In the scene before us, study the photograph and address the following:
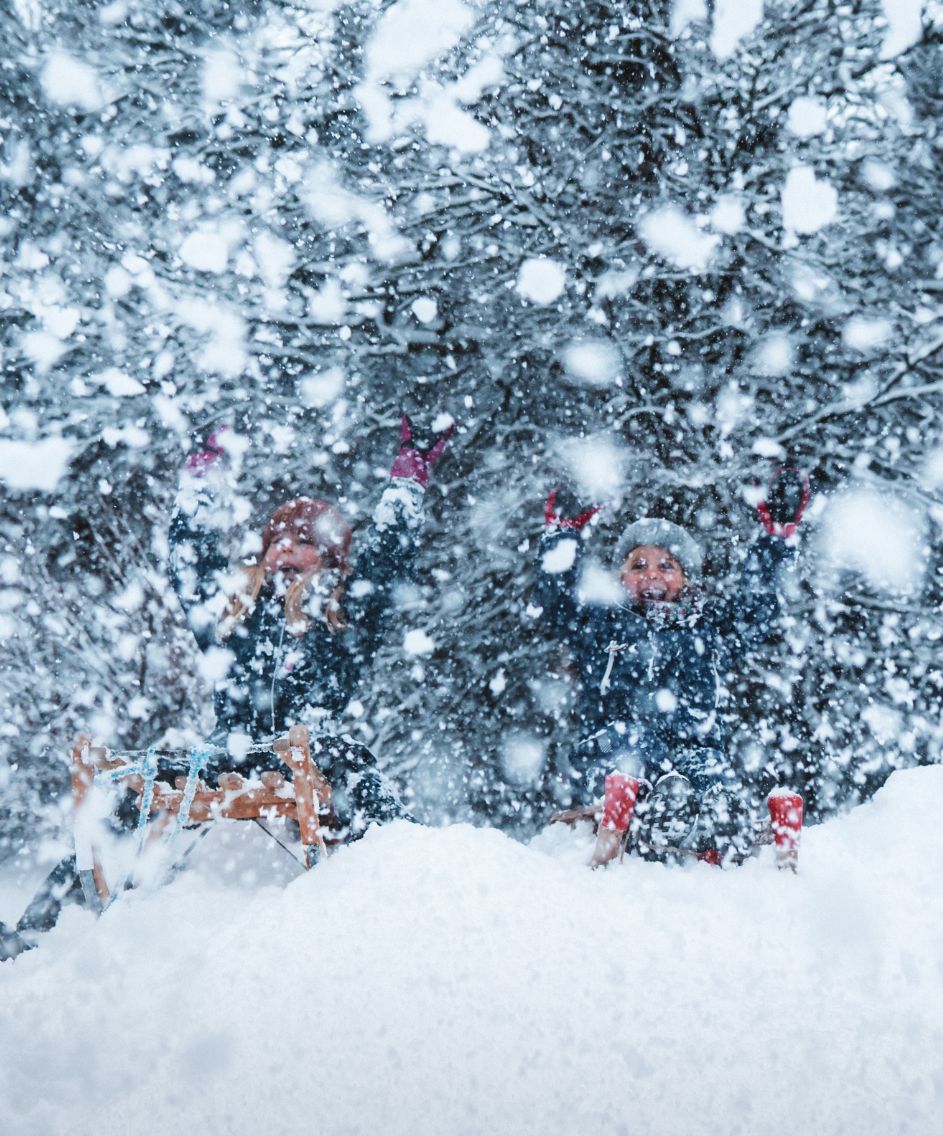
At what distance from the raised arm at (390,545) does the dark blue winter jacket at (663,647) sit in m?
0.60

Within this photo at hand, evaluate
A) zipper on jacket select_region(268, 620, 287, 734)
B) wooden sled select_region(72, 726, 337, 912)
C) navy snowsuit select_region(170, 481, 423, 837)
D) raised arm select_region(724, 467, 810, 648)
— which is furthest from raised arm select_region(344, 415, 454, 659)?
raised arm select_region(724, 467, 810, 648)

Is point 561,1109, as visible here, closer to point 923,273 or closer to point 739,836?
point 739,836

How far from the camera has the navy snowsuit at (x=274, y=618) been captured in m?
3.19

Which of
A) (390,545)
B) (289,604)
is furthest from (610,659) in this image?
(289,604)

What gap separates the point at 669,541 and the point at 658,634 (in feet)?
1.34

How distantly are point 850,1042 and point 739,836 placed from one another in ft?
3.27

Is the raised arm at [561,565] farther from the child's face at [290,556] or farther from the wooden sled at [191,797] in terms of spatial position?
the wooden sled at [191,797]

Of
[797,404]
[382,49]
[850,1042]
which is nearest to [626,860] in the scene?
[850,1042]

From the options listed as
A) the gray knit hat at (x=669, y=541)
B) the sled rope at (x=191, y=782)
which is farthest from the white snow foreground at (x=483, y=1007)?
the gray knit hat at (x=669, y=541)

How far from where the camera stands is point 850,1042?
187 cm

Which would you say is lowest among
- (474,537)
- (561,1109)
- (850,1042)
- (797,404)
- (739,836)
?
(561,1109)

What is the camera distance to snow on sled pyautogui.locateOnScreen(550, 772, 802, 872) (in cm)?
274

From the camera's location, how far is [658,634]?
3373 millimetres

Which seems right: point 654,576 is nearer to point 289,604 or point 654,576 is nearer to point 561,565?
point 561,565
